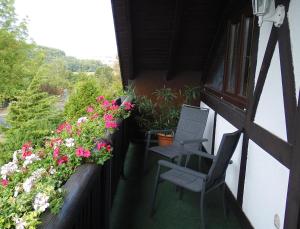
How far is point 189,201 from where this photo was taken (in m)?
3.27

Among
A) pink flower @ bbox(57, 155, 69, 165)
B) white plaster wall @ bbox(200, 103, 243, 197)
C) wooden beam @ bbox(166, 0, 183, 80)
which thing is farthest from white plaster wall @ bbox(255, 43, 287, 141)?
wooden beam @ bbox(166, 0, 183, 80)

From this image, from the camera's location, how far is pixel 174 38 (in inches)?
191

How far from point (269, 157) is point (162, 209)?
1308 millimetres

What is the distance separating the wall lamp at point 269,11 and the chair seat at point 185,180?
1402mm

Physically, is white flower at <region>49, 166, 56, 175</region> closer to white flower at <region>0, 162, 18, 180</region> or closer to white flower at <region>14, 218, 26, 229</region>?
white flower at <region>0, 162, 18, 180</region>

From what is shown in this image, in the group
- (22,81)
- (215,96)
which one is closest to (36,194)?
(215,96)

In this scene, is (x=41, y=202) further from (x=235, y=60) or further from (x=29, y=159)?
(x=235, y=60)

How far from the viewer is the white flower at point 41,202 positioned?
A: 107 centimetres

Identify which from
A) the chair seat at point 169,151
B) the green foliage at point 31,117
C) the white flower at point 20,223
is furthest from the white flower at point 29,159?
the green foliage at point 31,117

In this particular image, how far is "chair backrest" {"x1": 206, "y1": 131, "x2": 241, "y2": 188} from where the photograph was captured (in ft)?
8.28

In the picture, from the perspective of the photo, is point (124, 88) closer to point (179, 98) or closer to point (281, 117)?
point (179, 98)

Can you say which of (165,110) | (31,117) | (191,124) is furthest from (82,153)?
(31,117)

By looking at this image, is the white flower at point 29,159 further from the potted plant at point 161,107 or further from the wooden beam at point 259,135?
the potted plant at point 161,107

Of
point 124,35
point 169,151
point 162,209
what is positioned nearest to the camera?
point 162,209
